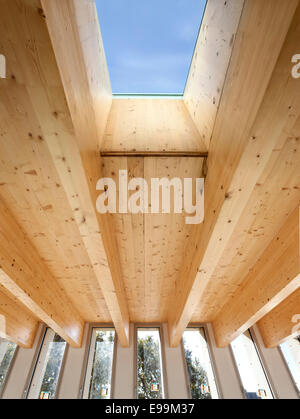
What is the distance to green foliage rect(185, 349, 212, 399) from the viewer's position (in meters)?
3.57

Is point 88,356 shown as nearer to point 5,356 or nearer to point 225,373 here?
point 5,356

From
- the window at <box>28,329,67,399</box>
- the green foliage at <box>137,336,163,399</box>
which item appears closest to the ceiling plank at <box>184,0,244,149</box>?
the green foliage at <box>137,336,163,399</box>

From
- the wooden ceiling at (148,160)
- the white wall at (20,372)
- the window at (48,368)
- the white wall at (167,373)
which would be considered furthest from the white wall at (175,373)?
the white wall at (20,372)

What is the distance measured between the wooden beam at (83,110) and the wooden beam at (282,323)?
122 inches

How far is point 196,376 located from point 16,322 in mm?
3194

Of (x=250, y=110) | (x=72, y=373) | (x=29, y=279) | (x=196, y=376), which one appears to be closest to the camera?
(x=250, y=110)

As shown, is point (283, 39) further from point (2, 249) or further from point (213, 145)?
point (2, 249)

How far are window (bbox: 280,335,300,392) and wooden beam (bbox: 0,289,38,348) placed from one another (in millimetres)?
4615

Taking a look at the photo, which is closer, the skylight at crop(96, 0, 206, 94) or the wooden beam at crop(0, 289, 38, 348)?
the skylight at crop(96, 0, 206, 94)

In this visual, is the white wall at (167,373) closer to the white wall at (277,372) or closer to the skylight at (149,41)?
the white wall at (277,372)

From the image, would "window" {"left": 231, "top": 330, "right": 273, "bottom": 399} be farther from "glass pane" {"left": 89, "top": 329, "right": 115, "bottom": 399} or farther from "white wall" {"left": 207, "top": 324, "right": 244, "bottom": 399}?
"glass pane" {"left": 89, "top": 329, "right": 115, "bottom": 399}

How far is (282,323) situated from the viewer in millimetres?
3611

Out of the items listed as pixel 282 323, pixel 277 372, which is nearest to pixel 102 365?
pixel 277 372
